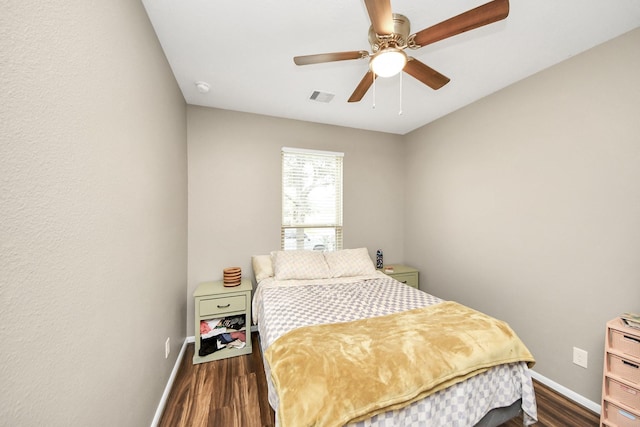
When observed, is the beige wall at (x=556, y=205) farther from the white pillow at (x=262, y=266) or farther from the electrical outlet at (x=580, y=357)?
the white pillow at (x=262, y=266)

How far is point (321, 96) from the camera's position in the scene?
2484 mm

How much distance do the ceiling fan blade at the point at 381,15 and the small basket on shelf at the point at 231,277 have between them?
2432 mm

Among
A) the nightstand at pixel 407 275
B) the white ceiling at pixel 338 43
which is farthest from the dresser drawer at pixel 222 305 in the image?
the white ceiling at pixel 338 43

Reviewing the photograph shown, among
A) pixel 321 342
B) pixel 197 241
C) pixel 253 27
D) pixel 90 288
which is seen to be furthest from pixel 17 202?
pixel 197 241

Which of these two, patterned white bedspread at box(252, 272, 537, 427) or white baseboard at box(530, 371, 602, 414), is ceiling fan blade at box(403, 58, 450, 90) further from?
→ white baseboard at box(530, 371, 602, 414)

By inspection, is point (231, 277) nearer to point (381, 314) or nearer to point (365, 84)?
point (381, 314)

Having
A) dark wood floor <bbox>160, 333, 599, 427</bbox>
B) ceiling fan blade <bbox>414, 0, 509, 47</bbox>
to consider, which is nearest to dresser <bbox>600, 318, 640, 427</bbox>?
dark wood floor <bbox>160, 333, 599, 427</bbox>

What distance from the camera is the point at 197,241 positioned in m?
2.71

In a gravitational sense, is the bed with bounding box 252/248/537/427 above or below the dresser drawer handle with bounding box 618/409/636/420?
above

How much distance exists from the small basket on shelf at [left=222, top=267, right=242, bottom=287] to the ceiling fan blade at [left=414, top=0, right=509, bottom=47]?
2523 millimetres

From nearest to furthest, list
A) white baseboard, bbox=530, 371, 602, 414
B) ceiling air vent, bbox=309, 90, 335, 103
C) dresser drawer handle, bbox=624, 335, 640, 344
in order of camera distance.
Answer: dresser drawer handle, bbox=624, 335, 640, 344 < white baseboard, bbox=530, 371, 602, 414 < ceiling air vent, bbox=309, 90, 335, 103

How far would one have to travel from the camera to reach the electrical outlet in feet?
5.87

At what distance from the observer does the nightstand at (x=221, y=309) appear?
229cm

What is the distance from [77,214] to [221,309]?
A: 1.82 m
